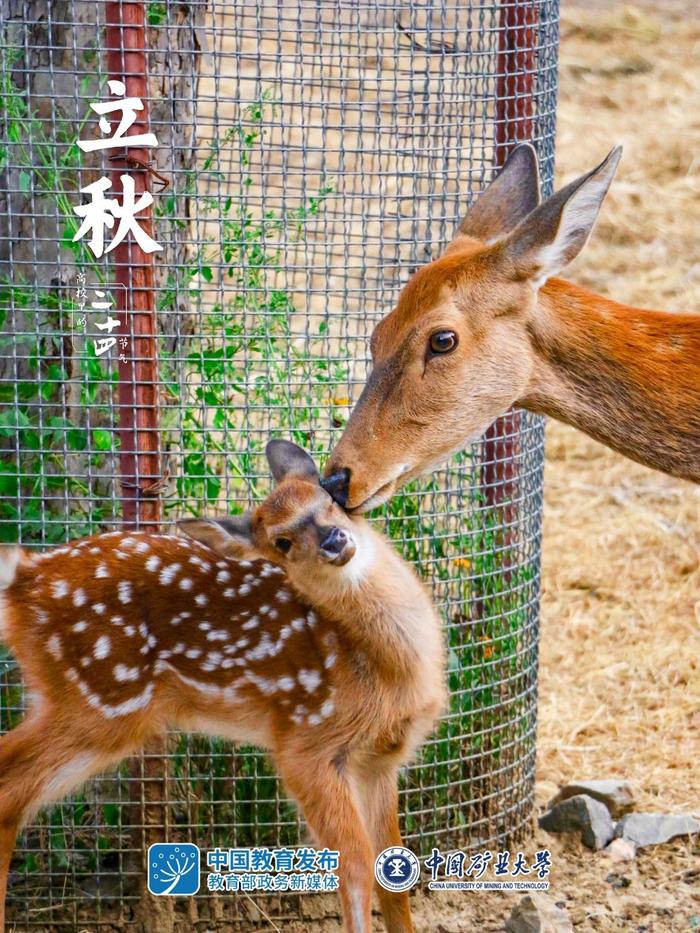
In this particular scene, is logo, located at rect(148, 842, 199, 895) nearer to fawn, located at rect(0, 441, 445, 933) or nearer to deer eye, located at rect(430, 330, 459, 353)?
fawn, located at rect(0, 441, 445, 933)

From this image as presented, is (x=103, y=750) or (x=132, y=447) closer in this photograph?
(x=103, y=750)

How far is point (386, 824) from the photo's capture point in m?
3.93

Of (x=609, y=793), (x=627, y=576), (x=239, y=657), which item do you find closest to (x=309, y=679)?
(x=239, y=657)

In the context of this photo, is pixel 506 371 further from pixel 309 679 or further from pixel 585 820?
pixel 585 820

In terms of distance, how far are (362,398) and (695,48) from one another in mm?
8700

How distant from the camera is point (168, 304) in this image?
4188 millimetres

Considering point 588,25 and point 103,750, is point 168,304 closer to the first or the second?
point 103,750

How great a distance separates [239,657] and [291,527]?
385 mm

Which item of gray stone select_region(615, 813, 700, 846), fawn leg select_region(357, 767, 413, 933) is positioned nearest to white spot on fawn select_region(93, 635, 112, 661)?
fawn leg select_region(357, 767, 413, 933)

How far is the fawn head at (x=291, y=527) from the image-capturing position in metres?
3.59

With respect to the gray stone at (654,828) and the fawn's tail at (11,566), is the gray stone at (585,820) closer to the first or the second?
the gray stone at (654,828)

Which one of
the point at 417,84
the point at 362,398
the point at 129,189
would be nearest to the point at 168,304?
the point at 129,189

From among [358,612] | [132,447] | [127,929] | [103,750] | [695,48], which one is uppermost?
[695,48]

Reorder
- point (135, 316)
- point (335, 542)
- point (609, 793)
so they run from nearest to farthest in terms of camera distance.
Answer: point (335, 542), point (135, 316), point (609, 793)
